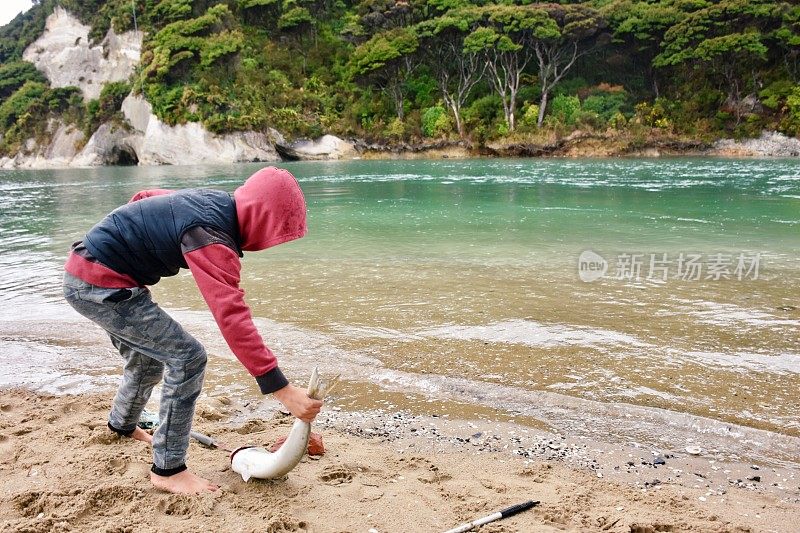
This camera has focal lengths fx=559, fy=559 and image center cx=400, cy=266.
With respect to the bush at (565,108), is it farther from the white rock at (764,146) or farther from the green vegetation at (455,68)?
the white rock at (764,146)

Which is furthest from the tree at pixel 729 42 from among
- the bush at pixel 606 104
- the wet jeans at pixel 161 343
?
the wet jeans at pixel 161 343

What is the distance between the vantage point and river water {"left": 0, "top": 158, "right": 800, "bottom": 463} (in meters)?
3.89

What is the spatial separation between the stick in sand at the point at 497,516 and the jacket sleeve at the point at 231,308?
100 centimetres

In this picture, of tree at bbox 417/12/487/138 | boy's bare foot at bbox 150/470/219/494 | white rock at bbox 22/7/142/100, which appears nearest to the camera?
boy's bare foot at bbox 150/470/219/494

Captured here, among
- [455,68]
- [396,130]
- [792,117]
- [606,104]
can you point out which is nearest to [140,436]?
[792,117]

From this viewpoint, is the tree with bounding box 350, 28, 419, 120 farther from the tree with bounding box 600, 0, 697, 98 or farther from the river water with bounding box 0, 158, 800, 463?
the river water with bounding box 0, 158, 800, 463

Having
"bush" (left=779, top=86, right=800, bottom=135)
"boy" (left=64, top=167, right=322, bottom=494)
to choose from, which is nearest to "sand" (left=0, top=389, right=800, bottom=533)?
"boy" (left=64, top=167, right=322, bottom=494)

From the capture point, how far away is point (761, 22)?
35312 mm

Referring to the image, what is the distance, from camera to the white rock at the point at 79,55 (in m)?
53.5

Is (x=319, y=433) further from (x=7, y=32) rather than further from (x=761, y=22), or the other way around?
(x=7, y=32)

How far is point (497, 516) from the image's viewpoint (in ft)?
8.27

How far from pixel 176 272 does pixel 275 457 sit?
1.04m

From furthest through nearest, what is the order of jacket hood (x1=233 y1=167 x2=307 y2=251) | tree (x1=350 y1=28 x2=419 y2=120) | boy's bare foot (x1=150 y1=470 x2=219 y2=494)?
tree (x1=350 y1=28 x2=419 y2=120) < boy's bare foot (x1=150 y1=470 x2=219 y2=494) < jacket hood (x1=233 y1=167 x2=307 y2=251)

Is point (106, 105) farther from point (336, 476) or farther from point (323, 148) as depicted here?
point (336, 476)
